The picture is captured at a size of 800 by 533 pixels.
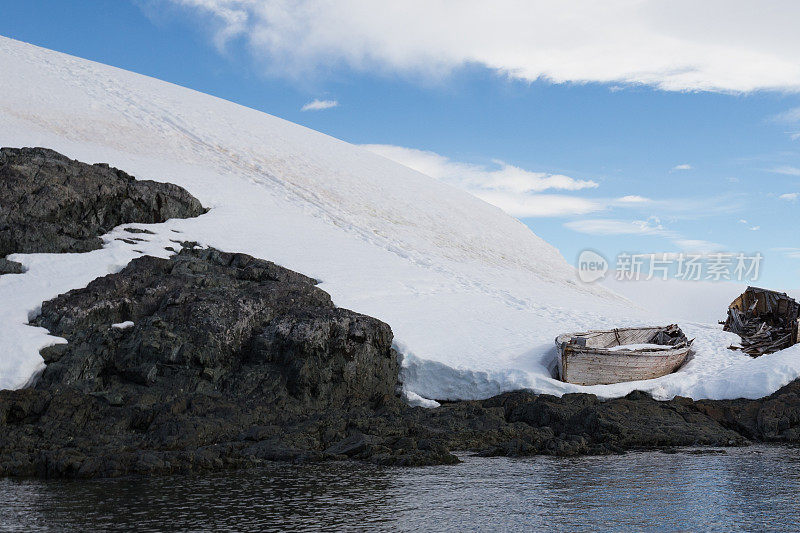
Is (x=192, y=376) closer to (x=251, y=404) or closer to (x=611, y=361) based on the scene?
(x=251, y=404)

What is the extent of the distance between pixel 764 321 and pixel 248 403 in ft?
64.5

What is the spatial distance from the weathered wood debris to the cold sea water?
11.2 meters

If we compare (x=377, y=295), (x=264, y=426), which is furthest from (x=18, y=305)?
(x=377, y=295)

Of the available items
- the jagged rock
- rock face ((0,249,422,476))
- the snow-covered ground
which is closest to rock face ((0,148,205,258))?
the snow-covered ground

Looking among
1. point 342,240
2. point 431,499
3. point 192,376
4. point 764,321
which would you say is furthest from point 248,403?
point 764,321

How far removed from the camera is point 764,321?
25719mm

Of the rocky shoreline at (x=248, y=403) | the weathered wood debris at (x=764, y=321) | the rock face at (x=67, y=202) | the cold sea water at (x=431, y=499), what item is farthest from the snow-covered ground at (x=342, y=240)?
the cold sea water at (x=431, y=499)

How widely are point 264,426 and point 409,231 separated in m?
19.0

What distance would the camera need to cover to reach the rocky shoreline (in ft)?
38.9

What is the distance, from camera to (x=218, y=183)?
2855 centimetres

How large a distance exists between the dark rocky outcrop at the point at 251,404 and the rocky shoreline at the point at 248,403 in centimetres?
3

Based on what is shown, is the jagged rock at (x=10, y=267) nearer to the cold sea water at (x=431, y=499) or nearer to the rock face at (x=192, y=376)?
the rock face at (x=192, y=376)

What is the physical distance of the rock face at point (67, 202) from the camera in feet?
62.1

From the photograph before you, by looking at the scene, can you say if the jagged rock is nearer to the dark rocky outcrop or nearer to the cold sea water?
the dark rocky outcrop
